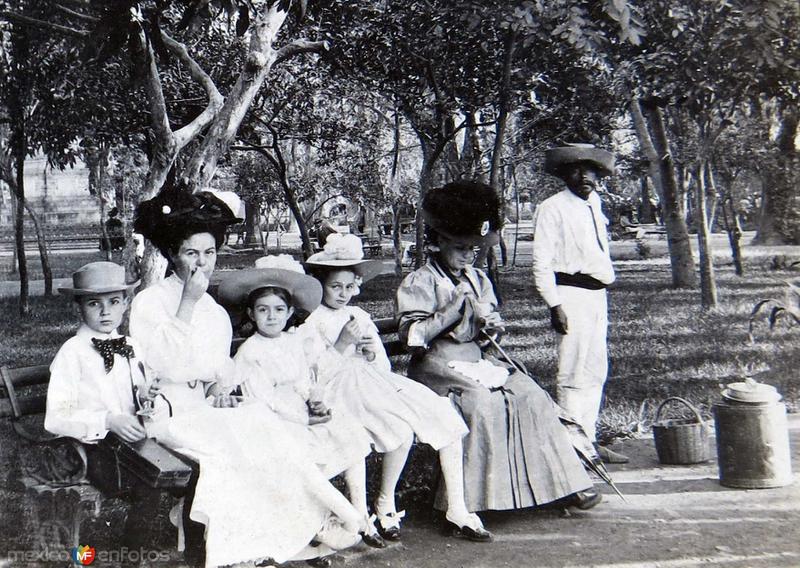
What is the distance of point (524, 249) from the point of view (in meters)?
27.9

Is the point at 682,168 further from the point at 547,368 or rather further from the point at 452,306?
the point at 452,306

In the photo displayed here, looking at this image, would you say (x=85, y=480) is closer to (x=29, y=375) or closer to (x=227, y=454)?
(x=227, y=454)

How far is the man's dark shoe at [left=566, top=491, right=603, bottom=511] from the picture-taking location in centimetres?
425

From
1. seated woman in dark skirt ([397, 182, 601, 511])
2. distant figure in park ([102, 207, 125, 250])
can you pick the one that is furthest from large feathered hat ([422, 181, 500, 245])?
distant figure in park ([102, 207, 125, 250])

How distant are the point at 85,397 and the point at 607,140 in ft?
37.2

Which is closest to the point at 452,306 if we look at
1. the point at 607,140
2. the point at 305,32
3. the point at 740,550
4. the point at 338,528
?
the point at 338,528

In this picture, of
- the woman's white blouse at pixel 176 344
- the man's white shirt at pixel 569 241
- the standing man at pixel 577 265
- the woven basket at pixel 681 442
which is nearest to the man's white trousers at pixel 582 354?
the standing man at pixel 577 265

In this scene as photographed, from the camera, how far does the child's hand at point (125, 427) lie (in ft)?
10.8

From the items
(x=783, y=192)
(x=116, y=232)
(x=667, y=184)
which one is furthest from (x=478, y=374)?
(x=116, y=232)

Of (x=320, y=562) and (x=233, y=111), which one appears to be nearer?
(x=320, y=562)

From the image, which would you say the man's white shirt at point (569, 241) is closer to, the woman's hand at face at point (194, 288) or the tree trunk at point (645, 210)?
the woman's hand at face at point (194, 288)

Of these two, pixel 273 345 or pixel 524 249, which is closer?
pixel 273 345

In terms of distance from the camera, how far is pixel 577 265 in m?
4.96

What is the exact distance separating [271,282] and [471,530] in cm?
152
